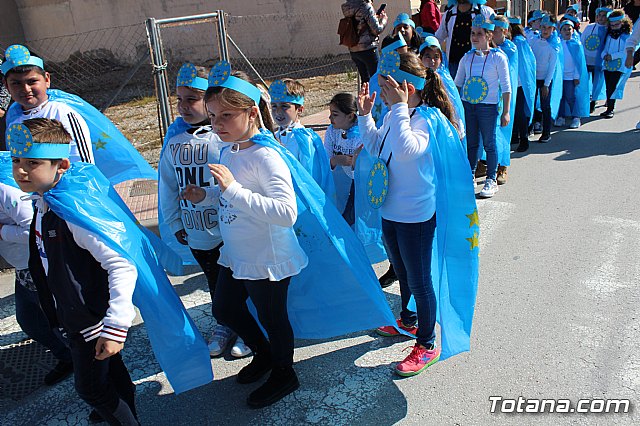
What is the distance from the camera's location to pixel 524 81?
738 cm

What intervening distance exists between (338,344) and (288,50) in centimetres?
1301

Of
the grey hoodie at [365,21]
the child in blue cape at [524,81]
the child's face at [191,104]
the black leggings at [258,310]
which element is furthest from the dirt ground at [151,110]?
the black leggings at [258,310]

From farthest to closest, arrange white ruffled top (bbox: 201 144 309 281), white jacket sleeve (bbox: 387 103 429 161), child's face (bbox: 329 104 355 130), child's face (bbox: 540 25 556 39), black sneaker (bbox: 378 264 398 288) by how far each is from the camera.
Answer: child's face (bbox: 540 25 556 39), black sneaker (bbox: 378 264 398 288), child's face (bbox: 329 104 355 130), white jacket sleeve (bbox: 387 103 429 161), white ruffled top (bbox: 201 144 309 281)

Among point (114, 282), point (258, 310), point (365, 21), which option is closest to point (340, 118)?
point (258, 310)

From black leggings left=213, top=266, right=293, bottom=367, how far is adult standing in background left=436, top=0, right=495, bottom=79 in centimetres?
538

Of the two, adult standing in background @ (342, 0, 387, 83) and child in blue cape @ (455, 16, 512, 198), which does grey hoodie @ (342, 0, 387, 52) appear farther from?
child in blue cape @ (455, 16, 512, 198)

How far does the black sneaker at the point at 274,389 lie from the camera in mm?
3211

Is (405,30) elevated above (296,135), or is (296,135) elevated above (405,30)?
(405,30)

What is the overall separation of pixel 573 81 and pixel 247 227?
744 centimetres

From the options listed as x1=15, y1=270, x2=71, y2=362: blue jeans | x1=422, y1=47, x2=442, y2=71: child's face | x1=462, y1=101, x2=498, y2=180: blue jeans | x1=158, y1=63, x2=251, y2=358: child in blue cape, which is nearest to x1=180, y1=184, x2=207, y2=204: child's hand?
x1=158, y1=63, x2=251, y2=358: child in blue cape

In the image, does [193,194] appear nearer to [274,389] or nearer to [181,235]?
[181,235]

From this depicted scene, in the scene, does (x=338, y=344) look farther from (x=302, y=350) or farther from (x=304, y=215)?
(x=304, y=215)

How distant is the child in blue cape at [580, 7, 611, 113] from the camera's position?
923cm

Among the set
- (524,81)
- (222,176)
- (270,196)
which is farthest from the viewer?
(524,81)
